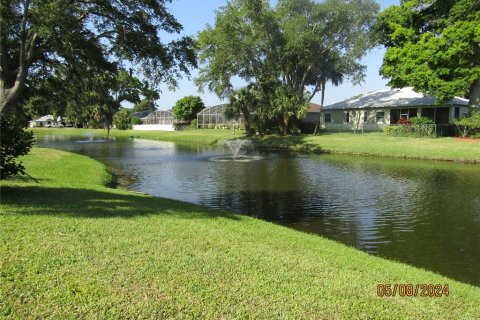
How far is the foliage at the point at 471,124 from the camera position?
35.5 metres

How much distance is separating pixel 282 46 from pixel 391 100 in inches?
627

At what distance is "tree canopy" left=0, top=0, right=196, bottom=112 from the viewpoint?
11.2 m

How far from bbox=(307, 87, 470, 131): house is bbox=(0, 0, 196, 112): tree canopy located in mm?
38864

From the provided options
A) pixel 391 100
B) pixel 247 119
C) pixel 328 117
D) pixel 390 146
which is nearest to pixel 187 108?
pixel 247 119

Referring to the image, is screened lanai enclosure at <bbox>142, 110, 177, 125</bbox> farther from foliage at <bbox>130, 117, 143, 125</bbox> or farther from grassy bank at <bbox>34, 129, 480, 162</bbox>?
grassy bank at <bbox>34, 129, 480, 162</bbox>

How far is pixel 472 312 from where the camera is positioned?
5930 mm

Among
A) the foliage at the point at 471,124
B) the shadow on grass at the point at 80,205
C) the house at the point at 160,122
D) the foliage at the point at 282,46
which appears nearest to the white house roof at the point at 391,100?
the foliage at the point at 282,46

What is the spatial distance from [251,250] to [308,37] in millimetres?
40742

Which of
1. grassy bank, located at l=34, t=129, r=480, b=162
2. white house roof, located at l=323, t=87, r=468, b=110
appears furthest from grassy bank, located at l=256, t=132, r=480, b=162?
white house roof, located at l=323, t=87, r=468, b=110

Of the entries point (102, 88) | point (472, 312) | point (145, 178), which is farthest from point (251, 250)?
point (145, 178)

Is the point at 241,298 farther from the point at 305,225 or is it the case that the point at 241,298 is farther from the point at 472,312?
the point at 305,225

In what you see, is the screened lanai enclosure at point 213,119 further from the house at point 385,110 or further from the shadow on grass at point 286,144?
the shadow on grass at point 286,144

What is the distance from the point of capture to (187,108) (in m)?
89.1

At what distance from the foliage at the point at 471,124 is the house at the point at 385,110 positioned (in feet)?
23.5
